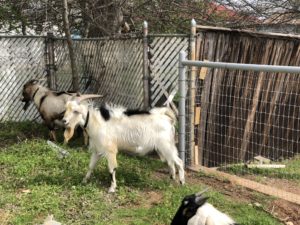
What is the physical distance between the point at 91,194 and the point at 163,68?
279cm

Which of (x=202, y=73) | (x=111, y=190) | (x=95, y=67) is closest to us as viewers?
(x=111, y=190)

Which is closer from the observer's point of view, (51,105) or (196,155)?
(196,155)

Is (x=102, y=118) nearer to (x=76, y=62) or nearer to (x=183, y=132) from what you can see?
(x=183, y=132)

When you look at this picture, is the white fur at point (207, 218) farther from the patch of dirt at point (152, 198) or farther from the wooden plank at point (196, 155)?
the wooden plank at point (196, 155)

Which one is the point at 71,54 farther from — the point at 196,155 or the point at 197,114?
the point at 196,155

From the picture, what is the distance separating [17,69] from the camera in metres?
11.2

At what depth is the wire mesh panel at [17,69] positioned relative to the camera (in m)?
11.0

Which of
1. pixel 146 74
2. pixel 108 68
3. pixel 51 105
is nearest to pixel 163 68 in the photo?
pixel 146 74

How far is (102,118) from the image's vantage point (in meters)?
6.50

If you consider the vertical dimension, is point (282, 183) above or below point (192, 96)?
below

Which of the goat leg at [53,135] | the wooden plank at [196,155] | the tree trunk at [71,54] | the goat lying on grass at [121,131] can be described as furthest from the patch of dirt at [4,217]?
the tree trunk at [71,54]

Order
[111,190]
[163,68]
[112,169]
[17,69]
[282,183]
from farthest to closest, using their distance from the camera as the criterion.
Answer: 1. [17,69]
2. [163,68]
3. [282,183]
4. [112,169]
5. [111,190]

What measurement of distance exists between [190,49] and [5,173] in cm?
324

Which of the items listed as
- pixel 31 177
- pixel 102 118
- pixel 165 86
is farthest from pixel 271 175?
pixel 31 177
